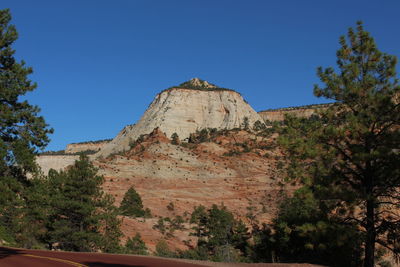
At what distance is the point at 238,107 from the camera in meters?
118

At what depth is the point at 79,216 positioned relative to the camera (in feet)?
107

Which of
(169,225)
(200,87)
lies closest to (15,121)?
(169,225)

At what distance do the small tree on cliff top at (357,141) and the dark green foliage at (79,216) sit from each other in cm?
2025

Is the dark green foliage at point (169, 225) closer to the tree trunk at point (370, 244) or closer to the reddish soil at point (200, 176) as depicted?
the reddish soil at point (200, 176)

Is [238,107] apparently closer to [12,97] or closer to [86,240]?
[86,240]

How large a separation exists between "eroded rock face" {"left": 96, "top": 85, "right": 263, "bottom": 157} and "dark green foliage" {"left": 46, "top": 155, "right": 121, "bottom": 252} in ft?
234

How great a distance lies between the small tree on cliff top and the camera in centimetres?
1563

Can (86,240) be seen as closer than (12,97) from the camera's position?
No

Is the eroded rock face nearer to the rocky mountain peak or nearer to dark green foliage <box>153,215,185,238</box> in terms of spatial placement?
the rocky mountain peak

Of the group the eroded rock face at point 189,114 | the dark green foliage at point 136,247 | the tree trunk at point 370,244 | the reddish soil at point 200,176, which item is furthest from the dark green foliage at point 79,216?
the eroded rock face at point 189,114

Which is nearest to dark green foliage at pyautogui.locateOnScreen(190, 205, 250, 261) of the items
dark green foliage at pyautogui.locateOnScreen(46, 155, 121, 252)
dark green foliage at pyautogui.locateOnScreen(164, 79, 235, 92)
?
dark green foliage at pyautogui.locateOnScreen(46, 155, 121, 252)

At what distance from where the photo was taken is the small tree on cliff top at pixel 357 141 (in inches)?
615

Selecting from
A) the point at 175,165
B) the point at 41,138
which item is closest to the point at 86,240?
the point at 41,138

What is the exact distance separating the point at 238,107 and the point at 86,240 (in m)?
90.1
